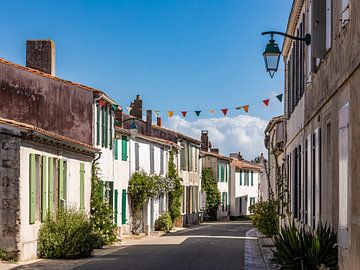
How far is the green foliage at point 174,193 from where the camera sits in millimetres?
42625

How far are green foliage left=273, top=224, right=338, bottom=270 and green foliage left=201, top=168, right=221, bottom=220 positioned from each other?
4622 cm

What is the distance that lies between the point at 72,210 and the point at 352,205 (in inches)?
522

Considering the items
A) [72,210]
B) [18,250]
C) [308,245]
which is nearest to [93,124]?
[72,210]

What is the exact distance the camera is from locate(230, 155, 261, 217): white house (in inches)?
2675

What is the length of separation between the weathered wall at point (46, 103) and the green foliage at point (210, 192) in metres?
33.7

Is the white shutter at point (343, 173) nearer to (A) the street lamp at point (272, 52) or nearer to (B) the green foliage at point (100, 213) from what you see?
(A) the street lamp at point (272, 52)

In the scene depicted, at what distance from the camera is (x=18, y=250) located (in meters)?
18.0

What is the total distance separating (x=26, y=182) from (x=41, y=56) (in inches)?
413

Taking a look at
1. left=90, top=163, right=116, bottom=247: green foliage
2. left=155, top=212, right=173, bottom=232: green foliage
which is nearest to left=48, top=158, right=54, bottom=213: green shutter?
left=90, top=163, right=116, bottom=247: green foliage

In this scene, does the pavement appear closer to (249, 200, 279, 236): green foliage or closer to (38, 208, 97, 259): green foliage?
(38, 208, 97, 259): green foliage

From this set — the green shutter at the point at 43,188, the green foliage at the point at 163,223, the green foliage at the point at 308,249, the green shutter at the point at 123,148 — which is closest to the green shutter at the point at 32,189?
the green shutter at the point at 43,188

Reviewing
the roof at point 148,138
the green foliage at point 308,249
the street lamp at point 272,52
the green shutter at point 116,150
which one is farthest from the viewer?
the roof at point 148,138

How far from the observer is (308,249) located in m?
12.3

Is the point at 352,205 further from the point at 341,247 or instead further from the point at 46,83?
the point at 46,83
